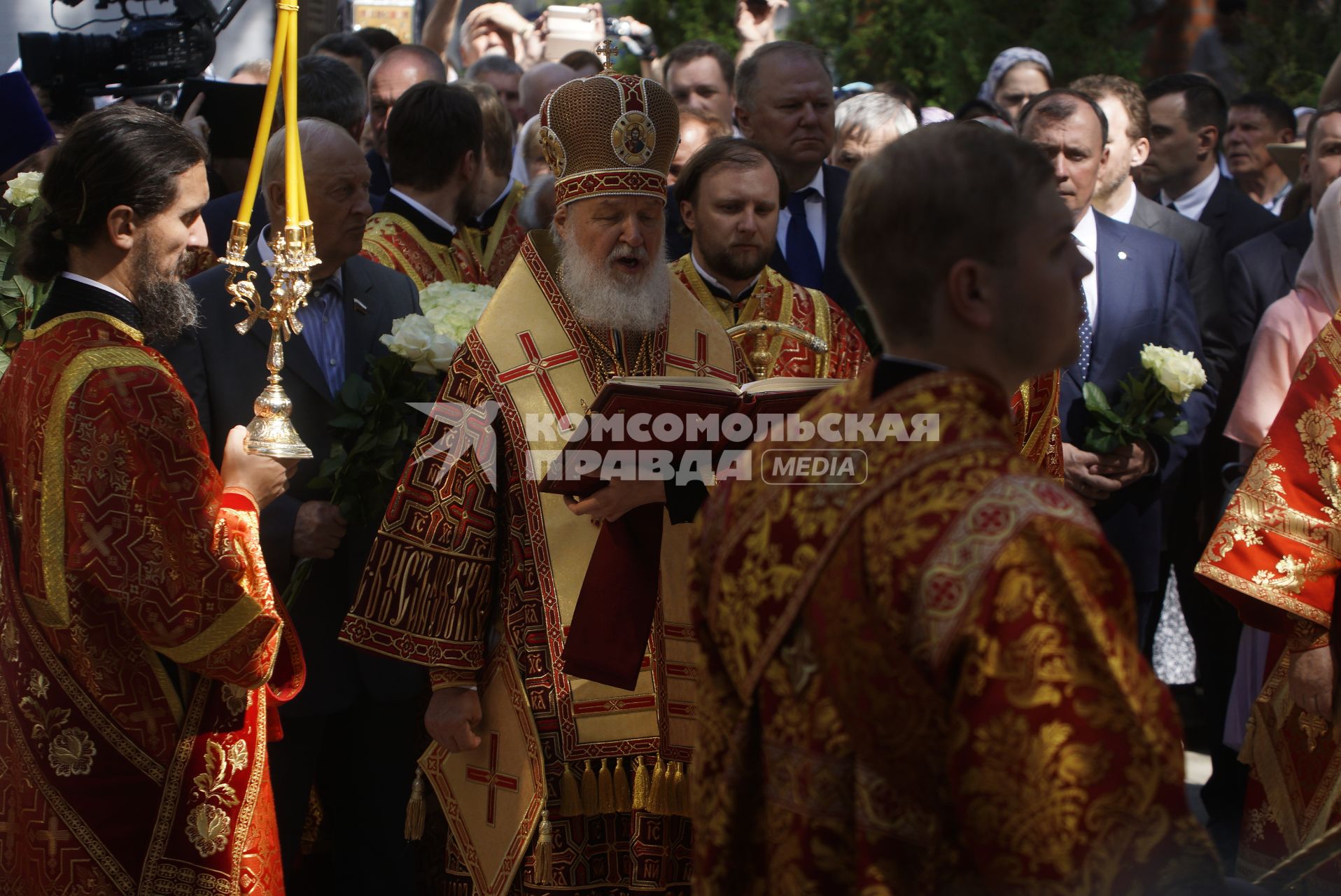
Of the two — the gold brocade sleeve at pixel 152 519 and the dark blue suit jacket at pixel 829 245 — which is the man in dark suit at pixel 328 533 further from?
the dark blue suit jacket at pixel 829 245

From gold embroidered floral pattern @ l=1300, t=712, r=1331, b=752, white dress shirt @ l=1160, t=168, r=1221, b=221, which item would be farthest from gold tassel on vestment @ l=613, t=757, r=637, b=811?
white dress shirt @ l=1160, t=168, r=1221, b=221

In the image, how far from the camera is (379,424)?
417 cm

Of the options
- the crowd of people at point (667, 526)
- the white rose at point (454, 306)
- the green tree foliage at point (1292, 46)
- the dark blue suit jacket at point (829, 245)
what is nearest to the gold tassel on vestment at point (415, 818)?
the crowd of people at point (667, 526)

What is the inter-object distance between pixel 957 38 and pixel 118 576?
378 inches

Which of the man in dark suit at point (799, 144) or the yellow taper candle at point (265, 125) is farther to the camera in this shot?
the man in dark suit at point (799, 144)

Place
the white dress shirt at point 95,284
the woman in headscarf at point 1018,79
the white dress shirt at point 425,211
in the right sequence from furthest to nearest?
1. the woman in headscarf at point 1018,79
2. the white dress shirt at point 425,211
3. the white dress shirt at point 95,284

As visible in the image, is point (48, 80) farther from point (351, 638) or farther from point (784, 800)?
point (784, 800)

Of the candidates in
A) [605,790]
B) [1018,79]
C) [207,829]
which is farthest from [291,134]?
[1018,79]

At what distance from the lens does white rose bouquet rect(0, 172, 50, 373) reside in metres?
4.17

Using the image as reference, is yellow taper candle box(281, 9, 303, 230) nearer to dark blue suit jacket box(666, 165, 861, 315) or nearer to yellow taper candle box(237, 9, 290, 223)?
yellow taper candle box(237, 9, 290, 223)

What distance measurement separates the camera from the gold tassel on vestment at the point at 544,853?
3338 mm

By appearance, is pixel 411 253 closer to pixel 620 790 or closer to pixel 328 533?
pixel 328 533

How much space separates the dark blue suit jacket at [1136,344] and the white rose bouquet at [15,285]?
327 cm

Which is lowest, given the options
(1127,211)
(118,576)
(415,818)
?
(415,818)
